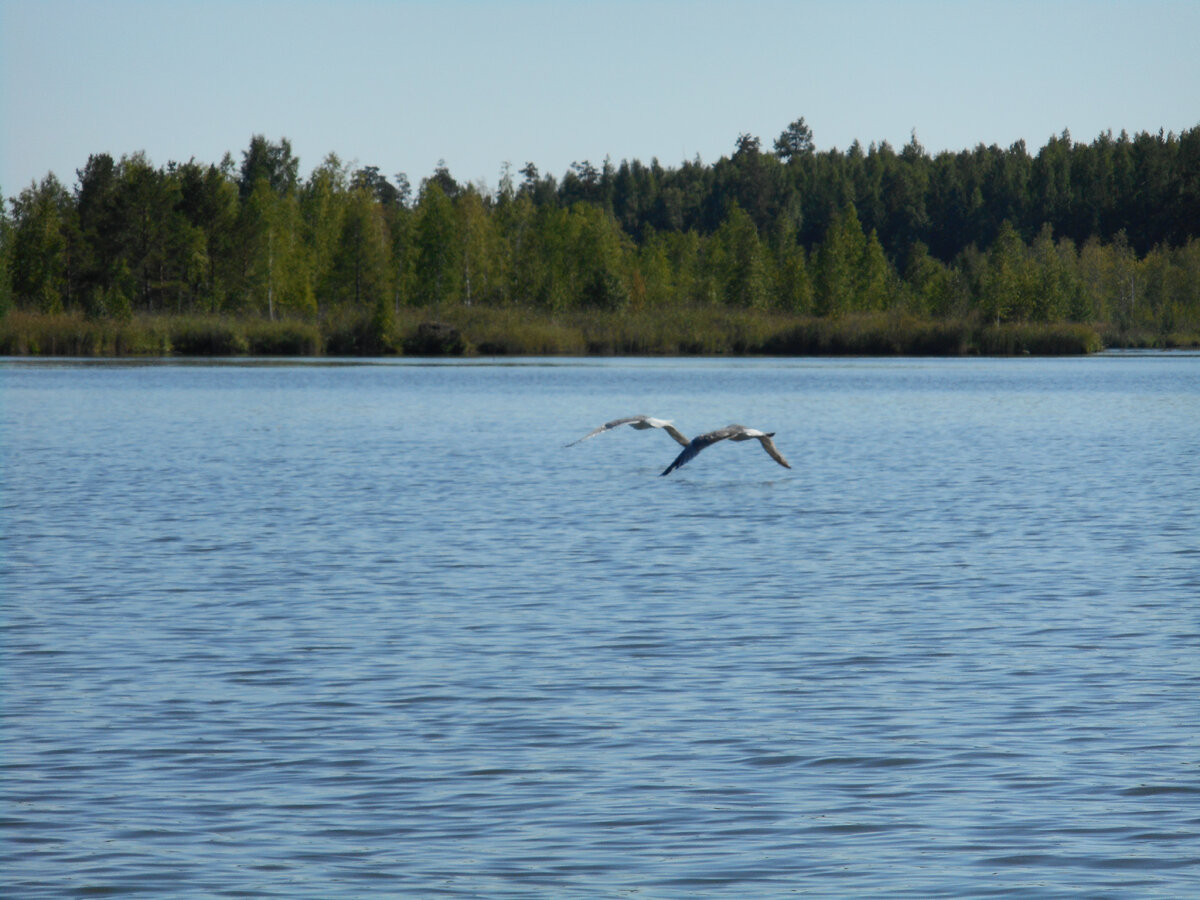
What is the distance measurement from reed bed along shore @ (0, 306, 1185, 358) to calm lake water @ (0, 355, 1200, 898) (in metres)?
67.4

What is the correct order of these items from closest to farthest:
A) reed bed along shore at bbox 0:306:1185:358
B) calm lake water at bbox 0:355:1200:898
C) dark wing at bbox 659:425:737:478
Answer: calm lake water at bbox 0:355:1200:898 < dark wing at bbox 659:425:737:478 < reed bed along shore at bbox 0:306:1185:358

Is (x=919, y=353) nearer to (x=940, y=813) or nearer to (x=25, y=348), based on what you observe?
(x=25, y=348)

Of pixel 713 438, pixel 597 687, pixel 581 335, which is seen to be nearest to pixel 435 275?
pixel 581 335

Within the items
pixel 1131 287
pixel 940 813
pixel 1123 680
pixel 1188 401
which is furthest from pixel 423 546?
pixel 1131 287

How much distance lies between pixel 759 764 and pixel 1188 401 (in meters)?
48.6

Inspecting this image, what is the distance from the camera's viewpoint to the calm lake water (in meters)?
7.39

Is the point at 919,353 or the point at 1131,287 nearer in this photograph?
the point at 919,353

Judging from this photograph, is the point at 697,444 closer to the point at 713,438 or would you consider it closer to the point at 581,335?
the point at 713,438

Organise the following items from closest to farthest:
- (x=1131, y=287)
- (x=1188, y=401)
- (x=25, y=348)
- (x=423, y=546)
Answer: (x=423, y=546) < (x=1188, y=401) < (x=25, y=348) < (x=1131, y=287)

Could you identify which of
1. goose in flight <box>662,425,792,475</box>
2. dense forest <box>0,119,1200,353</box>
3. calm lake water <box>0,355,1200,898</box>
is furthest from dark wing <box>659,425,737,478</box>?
dense forest <box>0,119,1200,353</box>

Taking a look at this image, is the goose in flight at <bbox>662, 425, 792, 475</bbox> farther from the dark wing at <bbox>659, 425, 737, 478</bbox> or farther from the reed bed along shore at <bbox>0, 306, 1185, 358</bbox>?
the reed bed along shore at <bbox>0, 306, 1185, 358</bbox>

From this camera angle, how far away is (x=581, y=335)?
314 feet

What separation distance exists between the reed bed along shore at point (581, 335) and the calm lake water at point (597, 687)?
221 ft

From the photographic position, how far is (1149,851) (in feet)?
24.3
